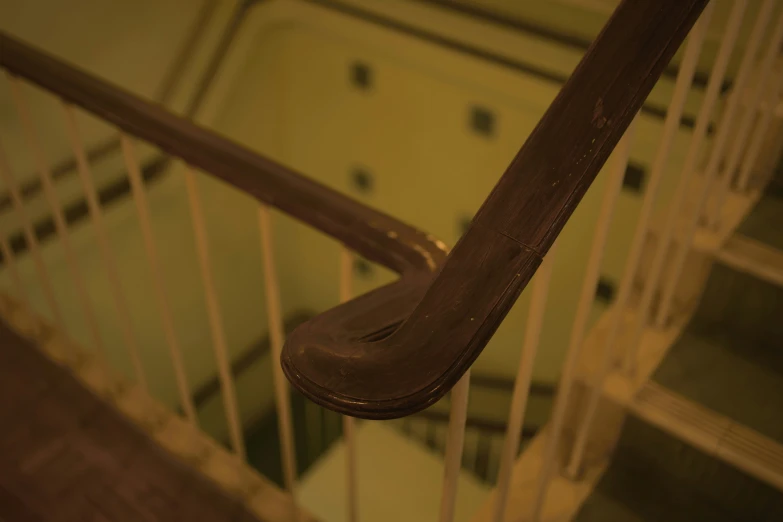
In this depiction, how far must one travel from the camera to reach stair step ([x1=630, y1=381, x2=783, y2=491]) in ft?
3.68

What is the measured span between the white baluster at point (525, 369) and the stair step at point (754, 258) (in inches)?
23.9

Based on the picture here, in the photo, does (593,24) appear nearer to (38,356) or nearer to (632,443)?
(632,443)

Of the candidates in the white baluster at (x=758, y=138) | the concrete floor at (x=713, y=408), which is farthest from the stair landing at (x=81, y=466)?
the white baluster at (x=758, y=138)

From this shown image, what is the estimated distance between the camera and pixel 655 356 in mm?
1318

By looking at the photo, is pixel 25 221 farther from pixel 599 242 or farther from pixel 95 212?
pixel 599 242

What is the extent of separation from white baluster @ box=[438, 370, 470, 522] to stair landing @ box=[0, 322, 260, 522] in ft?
2.32

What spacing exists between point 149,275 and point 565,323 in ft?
6.49

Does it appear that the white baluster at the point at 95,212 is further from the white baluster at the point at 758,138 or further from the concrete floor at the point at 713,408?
the white baluster at the point at 758,138

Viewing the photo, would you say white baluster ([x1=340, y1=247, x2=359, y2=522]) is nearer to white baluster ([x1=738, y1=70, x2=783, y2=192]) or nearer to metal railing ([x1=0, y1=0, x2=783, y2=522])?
metal railing ([x1=0, y1=0, x2=783, y2=522])

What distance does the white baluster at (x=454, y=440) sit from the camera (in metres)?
0.72

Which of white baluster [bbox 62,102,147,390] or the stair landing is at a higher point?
white baluster [bbox 62,102,147,390]

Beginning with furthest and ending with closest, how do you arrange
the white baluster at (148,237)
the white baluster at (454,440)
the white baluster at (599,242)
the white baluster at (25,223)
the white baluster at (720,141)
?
the white baluster at (25,223), the white baluster at (148,237), the white baluster at (720,141), the white baluster at (599,242), the white baluster at (454,440)

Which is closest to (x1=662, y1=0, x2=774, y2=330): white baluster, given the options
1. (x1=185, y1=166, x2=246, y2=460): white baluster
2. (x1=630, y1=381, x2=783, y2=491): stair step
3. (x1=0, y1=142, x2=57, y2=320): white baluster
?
(x1=630, y1=381, x2=783, y2=491): stair step

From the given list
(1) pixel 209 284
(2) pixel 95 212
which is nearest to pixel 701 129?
(1) pixel 209 284
